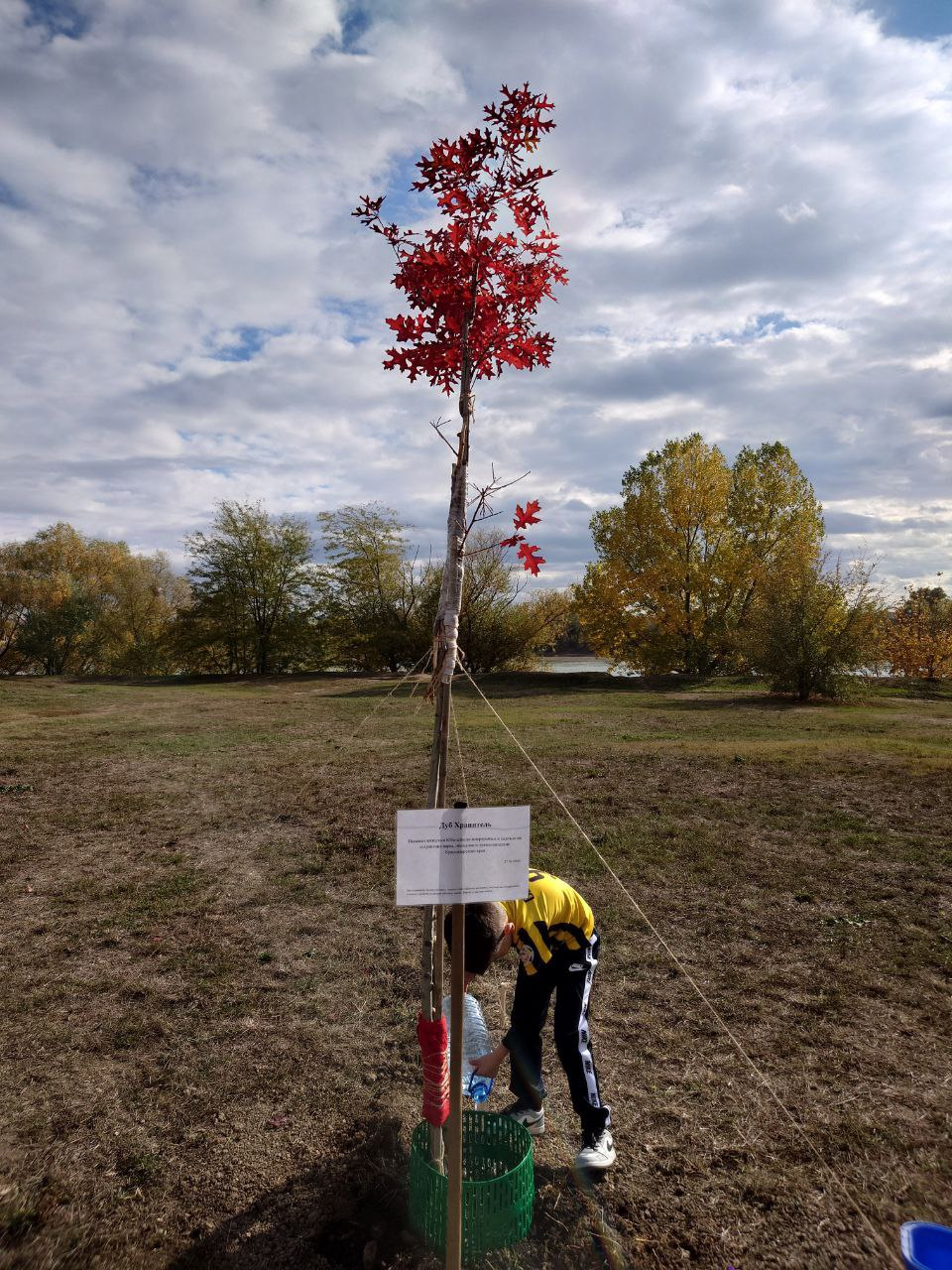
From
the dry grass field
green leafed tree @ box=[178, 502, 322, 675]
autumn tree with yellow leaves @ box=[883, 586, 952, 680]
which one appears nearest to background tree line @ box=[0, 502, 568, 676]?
green leafed tree @ box=[178, 502, 322, 675]

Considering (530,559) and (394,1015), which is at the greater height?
(530,559)

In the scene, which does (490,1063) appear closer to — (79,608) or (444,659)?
(444,659)

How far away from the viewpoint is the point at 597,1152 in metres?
2.76

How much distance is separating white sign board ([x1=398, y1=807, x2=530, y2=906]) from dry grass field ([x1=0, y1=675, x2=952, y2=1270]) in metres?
1.36

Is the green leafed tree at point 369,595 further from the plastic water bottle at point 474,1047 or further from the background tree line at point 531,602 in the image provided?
the plastic water bottle at point 474,1047

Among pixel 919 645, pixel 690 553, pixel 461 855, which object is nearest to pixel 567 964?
pixel 461 855

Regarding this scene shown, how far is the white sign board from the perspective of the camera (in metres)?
2.14

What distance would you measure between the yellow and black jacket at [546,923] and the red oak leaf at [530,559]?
1.17 meters

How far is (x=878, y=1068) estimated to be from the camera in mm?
3406

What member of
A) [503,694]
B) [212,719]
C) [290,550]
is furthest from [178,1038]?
[290,550]

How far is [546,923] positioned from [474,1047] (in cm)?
91

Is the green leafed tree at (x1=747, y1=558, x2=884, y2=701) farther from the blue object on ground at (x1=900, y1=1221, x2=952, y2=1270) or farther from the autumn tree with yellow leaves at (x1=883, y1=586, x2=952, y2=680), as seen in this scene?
the blue object on ground at (x1=900, y1=1221, x2=952, y2=1270)

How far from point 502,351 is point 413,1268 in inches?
125

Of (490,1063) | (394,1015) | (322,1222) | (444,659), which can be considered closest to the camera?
(444,659)
